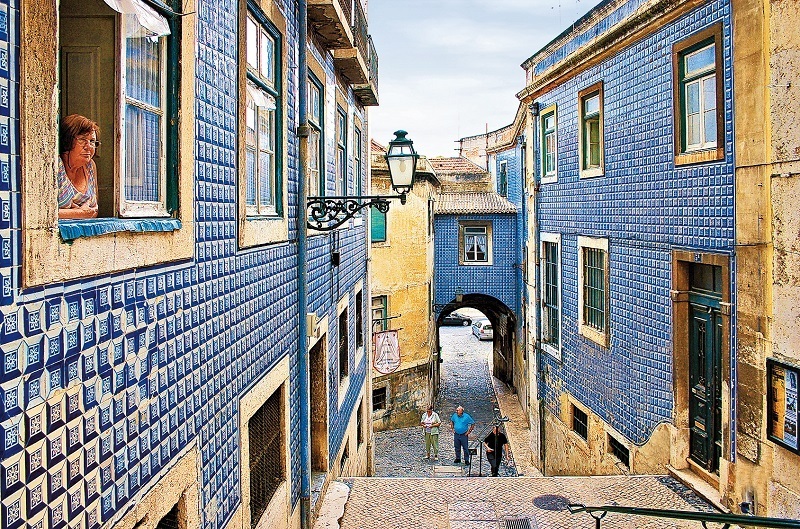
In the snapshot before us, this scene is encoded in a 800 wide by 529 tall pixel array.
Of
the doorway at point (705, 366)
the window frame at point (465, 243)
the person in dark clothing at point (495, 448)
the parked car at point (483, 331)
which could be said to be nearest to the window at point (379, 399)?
the window frame at point (465, 243)

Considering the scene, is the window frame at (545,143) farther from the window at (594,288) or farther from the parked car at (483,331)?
the parked car at (483,331)

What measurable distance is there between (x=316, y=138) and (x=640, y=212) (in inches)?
172

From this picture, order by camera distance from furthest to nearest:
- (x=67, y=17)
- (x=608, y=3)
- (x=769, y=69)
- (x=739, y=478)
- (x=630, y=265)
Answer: (x=608, y=3), (x=630, y=265), (x=739, y=478), (x=769, y=69), (x=67, y=17)

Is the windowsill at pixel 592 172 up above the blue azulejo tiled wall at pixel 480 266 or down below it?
above

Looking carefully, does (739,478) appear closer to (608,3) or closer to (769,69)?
(769,69)

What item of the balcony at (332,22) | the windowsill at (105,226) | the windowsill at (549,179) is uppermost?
the balcony at (332,22)

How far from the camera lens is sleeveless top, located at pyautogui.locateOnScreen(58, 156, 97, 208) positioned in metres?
2.89

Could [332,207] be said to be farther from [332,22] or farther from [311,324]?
[332,22]

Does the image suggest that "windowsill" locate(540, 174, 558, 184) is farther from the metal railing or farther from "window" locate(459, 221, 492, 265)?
"window" locate(459, 221, 492, 265)

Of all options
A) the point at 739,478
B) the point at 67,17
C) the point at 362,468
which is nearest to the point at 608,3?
the point at 739,478

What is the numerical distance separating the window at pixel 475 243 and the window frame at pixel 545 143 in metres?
10.7

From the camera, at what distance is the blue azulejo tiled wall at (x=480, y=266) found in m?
24.6

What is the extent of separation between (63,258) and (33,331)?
294mm

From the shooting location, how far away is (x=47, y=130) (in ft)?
8.44
